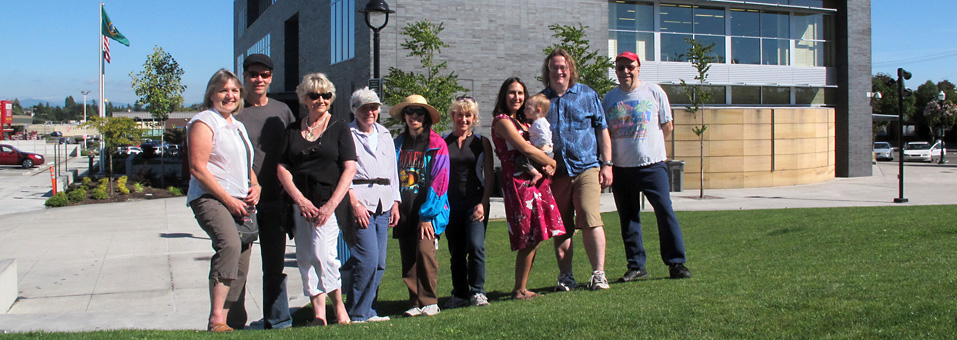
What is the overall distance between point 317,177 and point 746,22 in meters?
24.4

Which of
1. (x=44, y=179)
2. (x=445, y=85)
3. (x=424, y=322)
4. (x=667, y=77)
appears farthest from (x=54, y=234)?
(x=44, y=179)

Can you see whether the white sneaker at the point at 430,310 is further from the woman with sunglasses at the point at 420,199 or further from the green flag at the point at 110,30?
the green flag at the point at 110,30

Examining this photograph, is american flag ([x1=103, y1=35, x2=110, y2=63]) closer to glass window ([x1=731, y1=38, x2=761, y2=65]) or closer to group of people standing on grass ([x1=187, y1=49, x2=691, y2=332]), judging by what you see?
glass window ([x1=731, y1=38, x2=761, y2=65])

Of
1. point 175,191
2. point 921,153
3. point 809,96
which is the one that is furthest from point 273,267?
point 921,153

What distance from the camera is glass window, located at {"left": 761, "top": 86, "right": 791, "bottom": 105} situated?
26.5 meters

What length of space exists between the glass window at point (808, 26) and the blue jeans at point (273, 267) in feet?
86.8

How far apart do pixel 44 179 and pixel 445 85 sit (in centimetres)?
2961

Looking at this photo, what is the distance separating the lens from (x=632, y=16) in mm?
24219

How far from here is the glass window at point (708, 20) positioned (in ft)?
82.3

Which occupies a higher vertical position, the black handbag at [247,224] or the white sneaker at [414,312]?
the black handbag at [247,224]

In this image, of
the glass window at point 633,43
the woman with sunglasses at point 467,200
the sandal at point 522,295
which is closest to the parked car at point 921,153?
the glass window at point 633,43

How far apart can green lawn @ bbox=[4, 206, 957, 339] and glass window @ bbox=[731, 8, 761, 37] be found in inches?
781

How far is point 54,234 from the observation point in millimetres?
13305

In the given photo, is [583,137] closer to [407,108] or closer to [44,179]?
[407,108]
